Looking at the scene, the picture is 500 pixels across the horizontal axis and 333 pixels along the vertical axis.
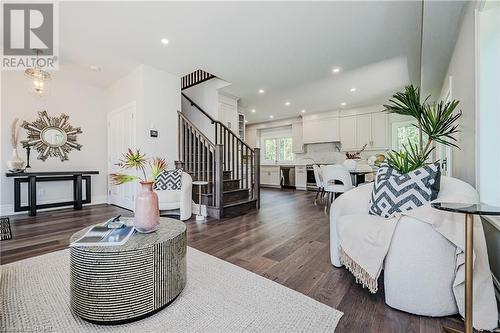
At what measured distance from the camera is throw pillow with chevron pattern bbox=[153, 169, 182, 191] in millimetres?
3833

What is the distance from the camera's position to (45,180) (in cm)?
431

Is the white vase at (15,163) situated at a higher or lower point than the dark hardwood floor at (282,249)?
higher

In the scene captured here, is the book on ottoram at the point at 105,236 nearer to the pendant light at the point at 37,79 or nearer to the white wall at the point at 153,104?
the white wall at the point at 153,104

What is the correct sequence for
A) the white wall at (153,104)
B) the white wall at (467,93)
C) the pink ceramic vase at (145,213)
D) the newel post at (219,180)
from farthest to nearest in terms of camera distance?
the white wall at (153,104), the newel post at (219,180), the white wall at (467,93), the pink ceramic vase at (145,213)

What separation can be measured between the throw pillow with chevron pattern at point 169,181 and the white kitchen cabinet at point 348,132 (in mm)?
5697

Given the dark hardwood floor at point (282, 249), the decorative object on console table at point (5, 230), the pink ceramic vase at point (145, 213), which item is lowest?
the dark hardwood floor at point (282, 249)

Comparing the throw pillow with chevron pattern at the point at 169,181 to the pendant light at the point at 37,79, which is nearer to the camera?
the pendant light at the point at 37,79

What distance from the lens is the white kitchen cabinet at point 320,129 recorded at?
761 centimetres

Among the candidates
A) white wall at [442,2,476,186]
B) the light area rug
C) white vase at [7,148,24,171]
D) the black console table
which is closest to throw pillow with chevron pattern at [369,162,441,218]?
white wall at [442,2,476,186]

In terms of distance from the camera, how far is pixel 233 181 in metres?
4.78

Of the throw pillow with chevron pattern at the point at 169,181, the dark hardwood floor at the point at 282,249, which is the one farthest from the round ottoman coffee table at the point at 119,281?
the throw pillow with chevron pattern at the point at 169,181

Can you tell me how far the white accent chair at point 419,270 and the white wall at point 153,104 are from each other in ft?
13.4

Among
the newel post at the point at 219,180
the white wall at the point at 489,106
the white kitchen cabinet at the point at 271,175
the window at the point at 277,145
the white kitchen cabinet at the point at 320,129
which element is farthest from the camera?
the window at the point at 277,145

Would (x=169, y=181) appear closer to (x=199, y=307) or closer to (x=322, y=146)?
(x=199, y=307)
